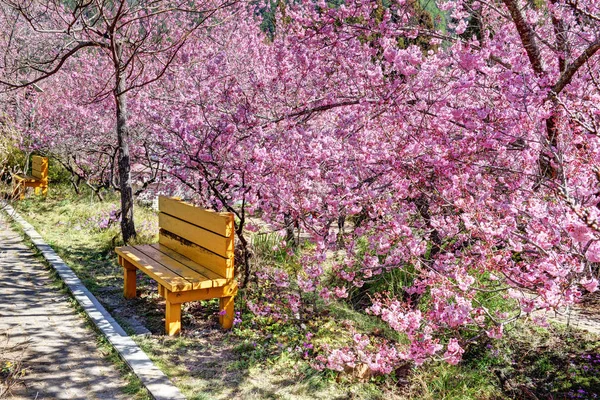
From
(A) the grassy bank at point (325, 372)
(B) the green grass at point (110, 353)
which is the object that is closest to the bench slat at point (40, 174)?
(B) the green grass at point (110, 353)

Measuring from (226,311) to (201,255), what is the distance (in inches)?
24.3

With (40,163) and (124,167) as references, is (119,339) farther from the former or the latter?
Result: (40,163)

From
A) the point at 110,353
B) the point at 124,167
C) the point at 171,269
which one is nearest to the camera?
the point at 110,353

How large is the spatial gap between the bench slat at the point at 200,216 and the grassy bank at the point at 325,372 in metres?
0.91

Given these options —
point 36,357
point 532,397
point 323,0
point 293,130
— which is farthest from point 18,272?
point 532,397

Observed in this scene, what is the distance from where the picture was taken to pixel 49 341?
4613 mm

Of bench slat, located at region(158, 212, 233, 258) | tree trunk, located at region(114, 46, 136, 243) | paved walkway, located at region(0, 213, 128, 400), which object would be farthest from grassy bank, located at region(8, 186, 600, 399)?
tree trunk, located at region(114, 46, 136, 243)

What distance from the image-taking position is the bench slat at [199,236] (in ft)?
15.2

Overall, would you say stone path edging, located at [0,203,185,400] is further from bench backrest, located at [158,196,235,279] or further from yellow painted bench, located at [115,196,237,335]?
bench backrest, located at [158,196,235,279]

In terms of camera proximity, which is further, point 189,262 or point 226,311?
point 189,262

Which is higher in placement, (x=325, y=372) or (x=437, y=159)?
(x=437, y=159)

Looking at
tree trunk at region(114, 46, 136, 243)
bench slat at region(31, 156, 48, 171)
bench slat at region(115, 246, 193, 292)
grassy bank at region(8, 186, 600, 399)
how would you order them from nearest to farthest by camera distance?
1. grassy bank at region(8, 186, 600, 399)
2. bench slat at region(115, 246, 193, 292)
3. tree trunk at region(114, 46, 136, 243)
4. bench slat at region(31, 156, 48, 171)

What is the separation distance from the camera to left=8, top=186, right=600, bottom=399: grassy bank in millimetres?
3871

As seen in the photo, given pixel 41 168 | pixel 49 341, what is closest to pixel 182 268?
pixel 49 341
